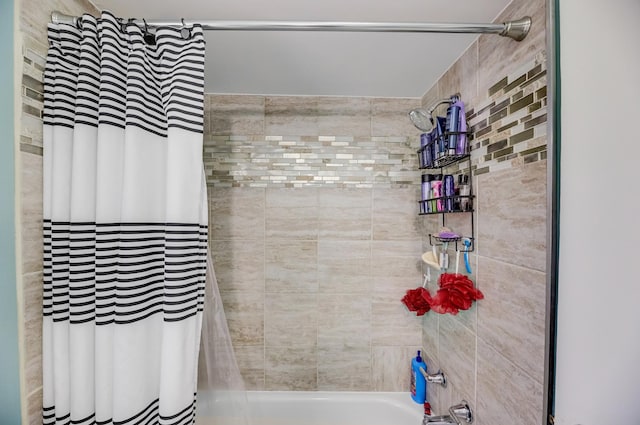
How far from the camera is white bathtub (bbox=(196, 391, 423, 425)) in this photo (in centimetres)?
155

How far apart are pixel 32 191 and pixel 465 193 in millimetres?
1432

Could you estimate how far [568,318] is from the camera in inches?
16.0

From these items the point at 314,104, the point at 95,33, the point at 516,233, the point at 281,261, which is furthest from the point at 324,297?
the point at 95,33

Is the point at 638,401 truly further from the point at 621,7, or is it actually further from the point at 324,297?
the point at 324,297

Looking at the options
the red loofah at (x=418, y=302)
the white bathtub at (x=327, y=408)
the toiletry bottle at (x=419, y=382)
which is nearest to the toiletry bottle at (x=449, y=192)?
the red loofah at (x=418, y=302)

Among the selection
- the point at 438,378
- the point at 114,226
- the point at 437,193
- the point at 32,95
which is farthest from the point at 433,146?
the point at 32,95

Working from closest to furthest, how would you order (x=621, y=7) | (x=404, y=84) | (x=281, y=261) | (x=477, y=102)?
(x=621, y=7) < (x=477, y=102) < (x=404, y=84) < (x=281, y=261)

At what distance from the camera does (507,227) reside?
89cm

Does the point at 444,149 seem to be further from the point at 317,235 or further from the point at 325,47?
the point at 317,235

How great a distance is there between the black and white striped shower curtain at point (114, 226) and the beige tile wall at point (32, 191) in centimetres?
2

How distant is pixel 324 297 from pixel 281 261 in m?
0.34

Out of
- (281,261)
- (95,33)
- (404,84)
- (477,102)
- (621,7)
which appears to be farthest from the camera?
(281,261)

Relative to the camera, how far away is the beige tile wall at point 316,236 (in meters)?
1.60

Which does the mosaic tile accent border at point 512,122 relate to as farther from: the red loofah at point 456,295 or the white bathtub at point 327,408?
the white bathtub at point 327,408
